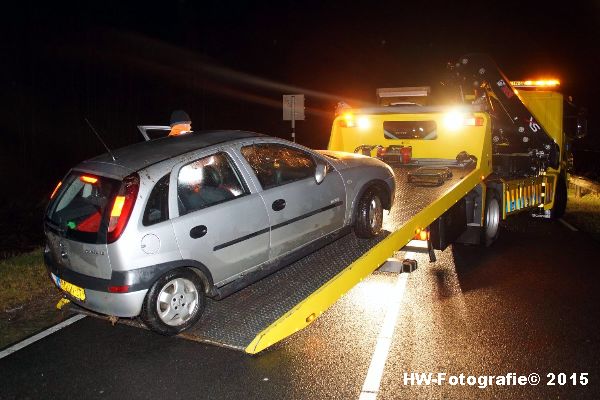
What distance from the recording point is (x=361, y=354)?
473cm

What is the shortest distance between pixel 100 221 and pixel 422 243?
13.4ft

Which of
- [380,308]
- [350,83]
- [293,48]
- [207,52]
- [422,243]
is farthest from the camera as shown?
[350,83]

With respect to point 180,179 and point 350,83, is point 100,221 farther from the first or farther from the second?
point 350,83

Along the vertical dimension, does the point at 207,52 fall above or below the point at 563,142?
above

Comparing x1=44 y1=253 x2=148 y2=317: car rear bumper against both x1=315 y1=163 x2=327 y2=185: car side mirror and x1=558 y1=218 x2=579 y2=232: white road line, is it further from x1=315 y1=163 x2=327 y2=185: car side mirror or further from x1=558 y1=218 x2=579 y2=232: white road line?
x1=558 y1=218 x2=579 y2=232: white road line

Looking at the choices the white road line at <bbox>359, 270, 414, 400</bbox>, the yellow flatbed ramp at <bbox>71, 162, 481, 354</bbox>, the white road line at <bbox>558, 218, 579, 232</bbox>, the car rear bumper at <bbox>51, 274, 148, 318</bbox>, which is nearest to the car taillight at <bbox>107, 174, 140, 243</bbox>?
the car rear bumper at <bbox>51, 274, 148, 318</bbox>

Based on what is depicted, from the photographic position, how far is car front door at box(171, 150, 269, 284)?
175 inches

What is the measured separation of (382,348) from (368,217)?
1.66m

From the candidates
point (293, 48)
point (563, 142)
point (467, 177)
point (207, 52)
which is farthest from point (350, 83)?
point (467, 177)

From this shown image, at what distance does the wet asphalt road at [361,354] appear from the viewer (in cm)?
415

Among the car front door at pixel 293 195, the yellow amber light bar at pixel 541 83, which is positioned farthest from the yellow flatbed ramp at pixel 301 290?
the yellow amber light bar at pixel 541 83

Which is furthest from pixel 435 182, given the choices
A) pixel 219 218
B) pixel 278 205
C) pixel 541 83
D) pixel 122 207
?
pixel 541 83

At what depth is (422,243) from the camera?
6934 mm

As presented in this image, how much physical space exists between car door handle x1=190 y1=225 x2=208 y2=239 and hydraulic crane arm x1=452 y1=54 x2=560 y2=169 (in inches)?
308
